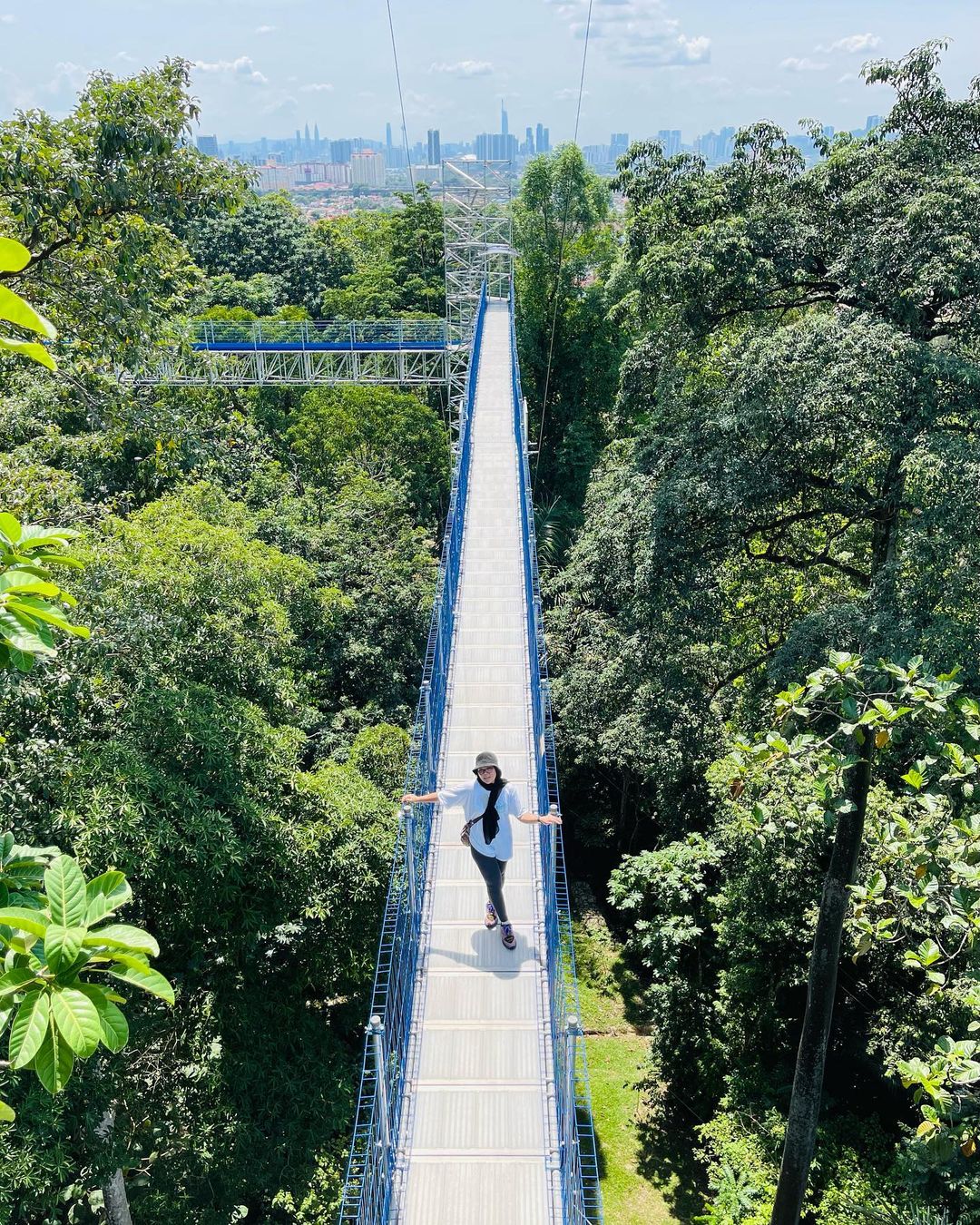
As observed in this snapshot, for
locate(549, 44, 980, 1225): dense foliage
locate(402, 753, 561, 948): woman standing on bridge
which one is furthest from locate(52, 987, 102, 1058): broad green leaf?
locate(549, 44, 980, 1225): dense foliage

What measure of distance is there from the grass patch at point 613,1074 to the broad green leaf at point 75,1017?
662cm

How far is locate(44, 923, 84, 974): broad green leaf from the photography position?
1357 mm

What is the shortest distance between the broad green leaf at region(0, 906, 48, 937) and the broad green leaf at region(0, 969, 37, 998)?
6 cm

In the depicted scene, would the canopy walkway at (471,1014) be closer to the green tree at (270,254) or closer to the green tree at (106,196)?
the green tree at (106,196)

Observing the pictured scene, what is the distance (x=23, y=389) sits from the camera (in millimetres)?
8680

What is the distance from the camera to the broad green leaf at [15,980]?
1395mm

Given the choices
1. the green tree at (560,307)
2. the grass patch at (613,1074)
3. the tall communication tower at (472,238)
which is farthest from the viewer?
the green tree at (560,307)

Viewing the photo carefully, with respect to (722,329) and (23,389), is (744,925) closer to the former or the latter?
(722,329)

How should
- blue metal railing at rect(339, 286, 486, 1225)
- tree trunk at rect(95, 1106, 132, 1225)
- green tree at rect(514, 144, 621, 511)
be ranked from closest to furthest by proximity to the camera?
1. blue metal railing at rect(339, 286, 486, 1225)
2. tree trunk at rect(95, 1106, 132, 1225)
3. green tree at rect(514, 144, 621, 511)

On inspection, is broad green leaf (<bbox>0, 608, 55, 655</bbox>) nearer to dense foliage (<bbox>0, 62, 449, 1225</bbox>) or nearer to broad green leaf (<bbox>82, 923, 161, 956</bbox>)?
broad green leaf (<bbox>82, 923, 161, 956</bbox>)

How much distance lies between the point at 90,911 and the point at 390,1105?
2460 millimetres

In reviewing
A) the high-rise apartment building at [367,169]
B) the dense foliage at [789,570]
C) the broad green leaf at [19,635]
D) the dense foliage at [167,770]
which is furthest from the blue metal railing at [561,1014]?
the high-rise apartment building at [367,169]

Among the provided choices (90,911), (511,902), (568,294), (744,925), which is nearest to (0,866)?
(90,911)

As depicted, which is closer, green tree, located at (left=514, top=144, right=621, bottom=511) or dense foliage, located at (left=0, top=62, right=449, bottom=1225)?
dense foliage, located at (left=0, top=62, right=449, bottom=1225)
